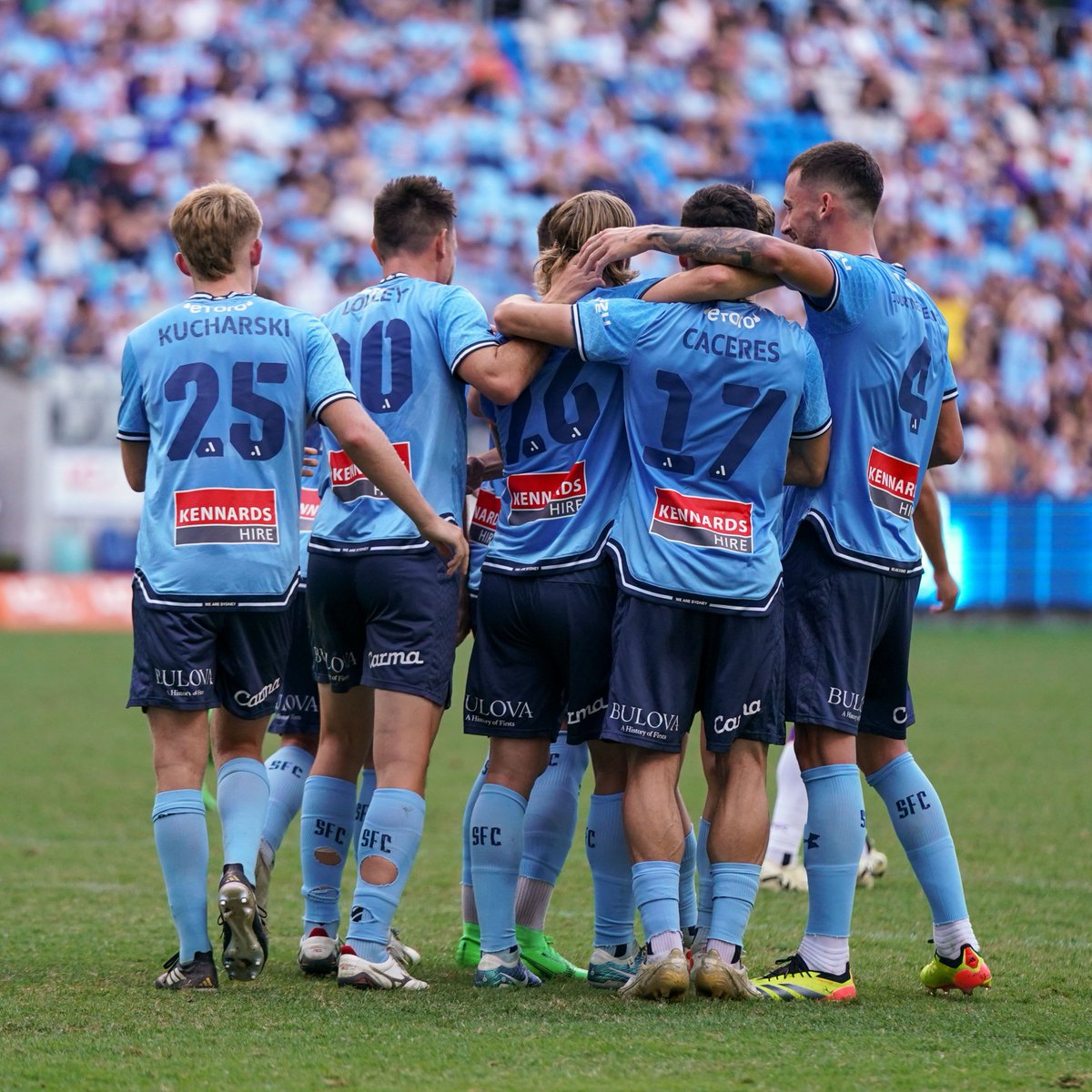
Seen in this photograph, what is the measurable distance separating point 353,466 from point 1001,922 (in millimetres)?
2845

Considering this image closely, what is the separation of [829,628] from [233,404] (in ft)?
5.93

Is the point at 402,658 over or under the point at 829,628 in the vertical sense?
under

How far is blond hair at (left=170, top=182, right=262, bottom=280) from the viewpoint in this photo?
15.9 feet

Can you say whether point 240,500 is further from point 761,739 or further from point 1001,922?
point 1001,922

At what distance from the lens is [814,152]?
16.2 ft

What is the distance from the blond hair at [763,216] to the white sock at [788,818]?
9.00ft

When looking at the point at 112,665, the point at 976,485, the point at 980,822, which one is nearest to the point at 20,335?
the point at 112,665

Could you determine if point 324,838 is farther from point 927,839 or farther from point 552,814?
point 927,839

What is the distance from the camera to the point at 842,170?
4.92 m

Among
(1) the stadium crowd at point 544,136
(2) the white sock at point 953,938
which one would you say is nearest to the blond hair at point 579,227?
(2) the white sock at point 953,938

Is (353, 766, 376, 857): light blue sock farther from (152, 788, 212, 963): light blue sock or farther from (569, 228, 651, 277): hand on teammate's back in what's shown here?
(569, 228, 651, 277): hand on teammate's back

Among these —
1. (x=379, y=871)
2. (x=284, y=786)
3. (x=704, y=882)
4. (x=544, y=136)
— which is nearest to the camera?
(x=379, y=871)

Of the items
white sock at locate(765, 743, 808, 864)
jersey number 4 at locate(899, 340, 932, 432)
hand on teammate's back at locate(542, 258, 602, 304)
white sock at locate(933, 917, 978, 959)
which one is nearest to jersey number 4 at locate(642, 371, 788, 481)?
hand on teammate's back at locate(542, 258, 602, 304)

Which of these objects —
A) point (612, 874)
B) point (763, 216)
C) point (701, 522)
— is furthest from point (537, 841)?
point (763, 216)
